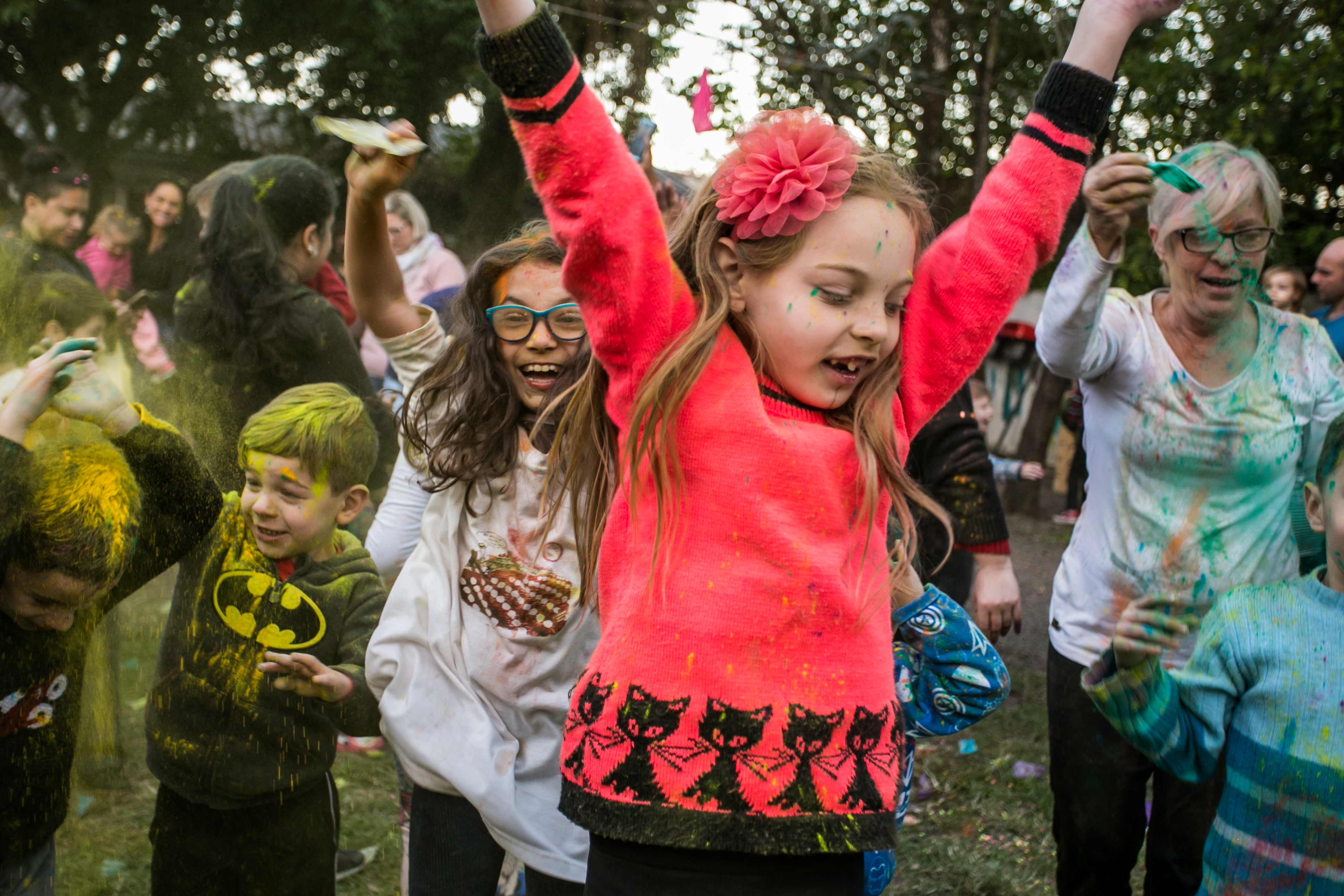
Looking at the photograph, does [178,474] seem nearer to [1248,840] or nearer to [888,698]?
[888,698]

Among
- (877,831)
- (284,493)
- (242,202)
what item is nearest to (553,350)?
(284,493)

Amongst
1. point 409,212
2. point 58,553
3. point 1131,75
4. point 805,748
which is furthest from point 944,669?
point 1131,75

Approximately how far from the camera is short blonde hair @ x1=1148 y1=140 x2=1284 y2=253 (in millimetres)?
2400

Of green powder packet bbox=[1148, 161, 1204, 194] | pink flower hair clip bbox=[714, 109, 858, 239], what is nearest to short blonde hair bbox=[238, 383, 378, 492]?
pink flower hair clip bbox=[714, 109, 858, 239]

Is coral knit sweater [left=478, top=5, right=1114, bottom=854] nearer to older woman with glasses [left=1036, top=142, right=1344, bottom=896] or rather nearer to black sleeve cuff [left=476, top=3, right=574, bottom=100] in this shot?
black sleeve cuff [left=476, top=3, right=574, bottom=100]

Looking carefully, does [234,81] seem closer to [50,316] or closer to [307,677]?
[50,316]

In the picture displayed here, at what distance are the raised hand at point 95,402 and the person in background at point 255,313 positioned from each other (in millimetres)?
190

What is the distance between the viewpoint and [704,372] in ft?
4.49

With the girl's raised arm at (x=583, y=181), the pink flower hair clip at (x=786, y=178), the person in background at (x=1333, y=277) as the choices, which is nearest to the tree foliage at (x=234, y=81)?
the girl's raised arm at (x=583, y=181)

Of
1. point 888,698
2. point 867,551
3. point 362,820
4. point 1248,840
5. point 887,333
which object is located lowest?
point 362,820

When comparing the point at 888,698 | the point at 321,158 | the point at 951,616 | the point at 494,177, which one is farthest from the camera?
the point at 494,177

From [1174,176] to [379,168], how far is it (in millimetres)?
1345

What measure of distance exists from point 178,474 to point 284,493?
0.23 m

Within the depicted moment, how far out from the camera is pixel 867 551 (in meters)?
1.44
